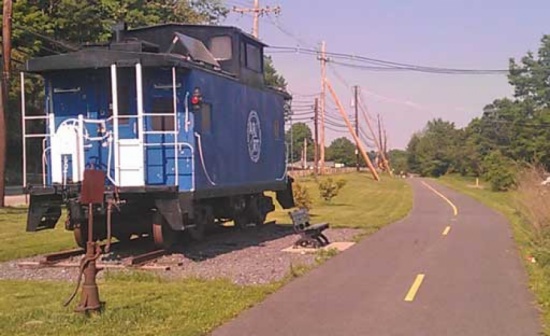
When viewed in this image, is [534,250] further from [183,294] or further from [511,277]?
[183,294]

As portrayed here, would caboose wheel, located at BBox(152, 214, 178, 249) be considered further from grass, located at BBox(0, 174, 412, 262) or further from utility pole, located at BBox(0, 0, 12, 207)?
utility pole, located at BBox(0, 0, 12, 207)

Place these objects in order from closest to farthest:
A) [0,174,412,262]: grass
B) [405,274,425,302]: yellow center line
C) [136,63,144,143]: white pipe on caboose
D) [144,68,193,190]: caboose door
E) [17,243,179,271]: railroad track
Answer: [405,274,425,302]: yellow center line → [17,243,179,271]: railroad track → [136,63,144,143]: white pipe on caboose → [144,68,193,190]: caboose door → [0,174,412,262]: grass

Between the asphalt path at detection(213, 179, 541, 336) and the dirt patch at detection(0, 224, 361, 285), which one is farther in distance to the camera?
the dirt patch at detection(0, 224, 361, 285)

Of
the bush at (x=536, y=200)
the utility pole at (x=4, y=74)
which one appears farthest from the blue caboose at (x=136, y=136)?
the utility pole at (x=4, y=74)

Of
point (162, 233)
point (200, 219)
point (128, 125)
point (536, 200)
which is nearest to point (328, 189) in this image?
point (536, 200)

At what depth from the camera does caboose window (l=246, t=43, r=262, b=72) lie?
19.7m

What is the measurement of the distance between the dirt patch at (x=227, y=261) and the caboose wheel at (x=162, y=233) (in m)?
0.27

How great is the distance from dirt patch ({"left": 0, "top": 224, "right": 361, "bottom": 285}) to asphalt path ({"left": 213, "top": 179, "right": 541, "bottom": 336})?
0.87 meters

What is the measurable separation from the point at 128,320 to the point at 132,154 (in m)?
6.30

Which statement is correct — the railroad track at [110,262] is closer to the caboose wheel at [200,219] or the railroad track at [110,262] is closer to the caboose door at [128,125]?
the caboose wheel at [200,219]

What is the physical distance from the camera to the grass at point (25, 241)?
17500mm

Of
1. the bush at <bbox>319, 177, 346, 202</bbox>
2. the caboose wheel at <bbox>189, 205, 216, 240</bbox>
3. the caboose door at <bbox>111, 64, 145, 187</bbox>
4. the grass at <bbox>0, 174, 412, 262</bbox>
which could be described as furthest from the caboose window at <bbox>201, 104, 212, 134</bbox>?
the bush at <bbox>319, 177, 346, 202</bbox>

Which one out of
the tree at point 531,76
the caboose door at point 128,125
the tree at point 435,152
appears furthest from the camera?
the tree at point 435,152

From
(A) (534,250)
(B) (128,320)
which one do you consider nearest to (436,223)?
(A) (534,250)
